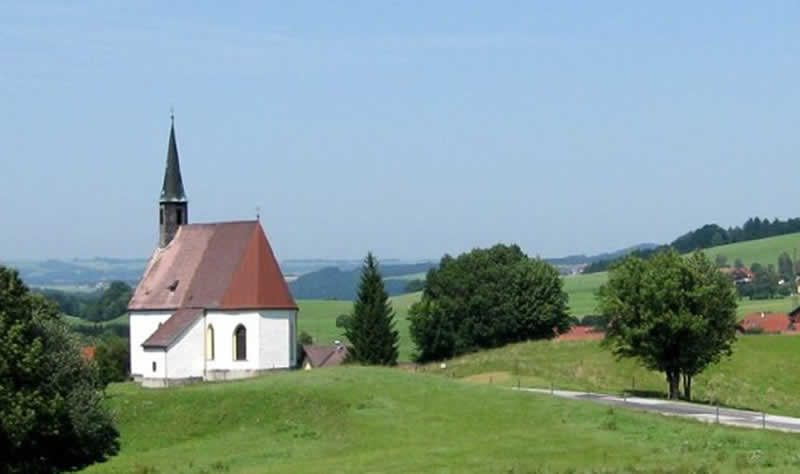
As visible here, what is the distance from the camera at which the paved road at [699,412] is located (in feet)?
147

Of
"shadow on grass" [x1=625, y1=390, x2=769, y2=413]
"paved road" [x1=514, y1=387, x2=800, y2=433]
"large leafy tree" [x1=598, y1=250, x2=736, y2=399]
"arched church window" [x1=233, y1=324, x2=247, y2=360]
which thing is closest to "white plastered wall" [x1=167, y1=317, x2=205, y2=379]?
"arched church window" [x1=233, y1=324, x2=247, y2=360]

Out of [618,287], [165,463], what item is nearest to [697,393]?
[618,287]

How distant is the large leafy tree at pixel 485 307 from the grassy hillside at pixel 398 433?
156ft

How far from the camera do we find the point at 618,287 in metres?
58.2

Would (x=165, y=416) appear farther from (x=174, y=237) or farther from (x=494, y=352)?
(x=494, y=352)

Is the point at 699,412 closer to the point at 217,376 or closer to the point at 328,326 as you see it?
the point at 217,376

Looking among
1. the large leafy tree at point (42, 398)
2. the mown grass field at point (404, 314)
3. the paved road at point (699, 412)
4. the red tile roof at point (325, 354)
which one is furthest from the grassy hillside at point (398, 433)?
the mown grass field at point (404, 314)

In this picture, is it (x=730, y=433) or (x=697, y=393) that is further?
(x=697, y=393)

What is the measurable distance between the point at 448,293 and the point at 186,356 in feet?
118

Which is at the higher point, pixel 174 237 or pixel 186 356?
pixel 174 237

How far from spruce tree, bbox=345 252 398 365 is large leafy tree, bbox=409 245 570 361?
85.5 ft

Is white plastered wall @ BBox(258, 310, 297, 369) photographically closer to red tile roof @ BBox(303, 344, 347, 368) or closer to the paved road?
the paved road

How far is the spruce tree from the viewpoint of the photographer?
7612cm

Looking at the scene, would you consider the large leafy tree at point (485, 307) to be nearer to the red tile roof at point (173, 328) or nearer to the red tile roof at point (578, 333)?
the red tile roof at point (578, 333)
